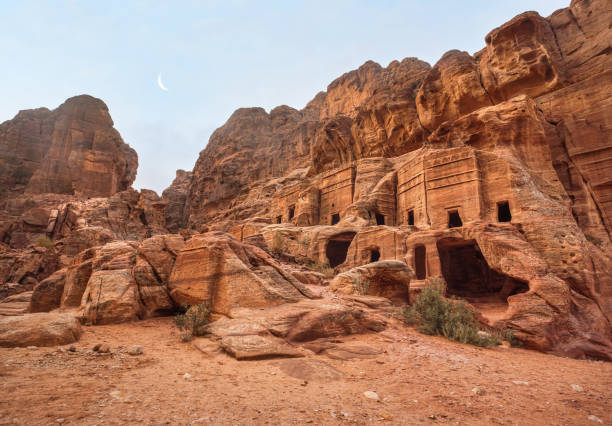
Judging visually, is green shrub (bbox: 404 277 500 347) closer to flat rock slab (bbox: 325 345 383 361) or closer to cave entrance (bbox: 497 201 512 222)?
flat rock slab (bbox: 325 345 383 361)

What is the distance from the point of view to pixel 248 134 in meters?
65.4

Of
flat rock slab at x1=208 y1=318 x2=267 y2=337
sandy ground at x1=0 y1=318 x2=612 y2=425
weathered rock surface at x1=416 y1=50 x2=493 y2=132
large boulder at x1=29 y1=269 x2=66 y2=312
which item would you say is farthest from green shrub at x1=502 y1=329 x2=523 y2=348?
weathered rock surface at x1=416 y1=50 x2=493 y2=132

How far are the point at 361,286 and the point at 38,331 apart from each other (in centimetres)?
868

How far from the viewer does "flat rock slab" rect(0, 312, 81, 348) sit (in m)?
5.49

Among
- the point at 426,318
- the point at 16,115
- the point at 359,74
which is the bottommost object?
the point at 426,318

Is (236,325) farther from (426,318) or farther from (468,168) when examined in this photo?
(468,168)

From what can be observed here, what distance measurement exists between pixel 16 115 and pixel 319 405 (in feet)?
232

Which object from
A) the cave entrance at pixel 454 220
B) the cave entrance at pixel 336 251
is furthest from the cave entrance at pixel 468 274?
the cave entrance at pixel 336 251

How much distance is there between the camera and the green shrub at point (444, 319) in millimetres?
7844

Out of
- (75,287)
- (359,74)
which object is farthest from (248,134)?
(75,287)

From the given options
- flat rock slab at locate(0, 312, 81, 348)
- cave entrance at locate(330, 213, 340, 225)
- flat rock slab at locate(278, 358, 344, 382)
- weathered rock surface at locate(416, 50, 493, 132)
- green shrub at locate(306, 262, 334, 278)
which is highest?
weathered rock surface at locate(416, 50, 493, 132)

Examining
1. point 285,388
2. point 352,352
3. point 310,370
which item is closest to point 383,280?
point 352,352

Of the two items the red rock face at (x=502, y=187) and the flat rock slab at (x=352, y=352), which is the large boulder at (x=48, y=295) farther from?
the flat rock slab at (x=352, y=352)

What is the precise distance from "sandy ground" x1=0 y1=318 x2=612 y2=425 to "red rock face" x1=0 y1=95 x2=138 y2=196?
4884 cm
